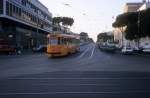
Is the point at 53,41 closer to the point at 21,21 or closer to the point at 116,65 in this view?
the point at 116,65

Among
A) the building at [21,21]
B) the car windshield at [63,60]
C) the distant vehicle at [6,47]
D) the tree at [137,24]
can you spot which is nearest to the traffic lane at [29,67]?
the car windshield at [63,60]

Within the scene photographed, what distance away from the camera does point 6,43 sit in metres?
59.1

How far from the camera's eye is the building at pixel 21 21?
7175cm

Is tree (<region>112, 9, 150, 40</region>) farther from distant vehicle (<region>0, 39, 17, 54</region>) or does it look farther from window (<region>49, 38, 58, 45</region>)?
window (<region>49, 38, 58, 45</region>)

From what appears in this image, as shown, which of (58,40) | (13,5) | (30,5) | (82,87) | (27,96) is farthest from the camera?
(30,5)

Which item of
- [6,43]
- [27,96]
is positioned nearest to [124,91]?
[27,96]

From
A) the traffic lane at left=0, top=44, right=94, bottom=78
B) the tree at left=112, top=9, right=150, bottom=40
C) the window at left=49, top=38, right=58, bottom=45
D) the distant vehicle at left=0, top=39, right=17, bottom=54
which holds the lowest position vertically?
the traffic lane at left=0, top=44, right=94, bottom=78

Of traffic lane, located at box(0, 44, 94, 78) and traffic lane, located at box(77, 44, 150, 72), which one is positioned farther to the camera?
traffic lane, located at box(77, 44, 150, 72)

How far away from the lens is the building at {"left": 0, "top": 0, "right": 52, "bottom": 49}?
7175cm

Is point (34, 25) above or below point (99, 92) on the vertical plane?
above

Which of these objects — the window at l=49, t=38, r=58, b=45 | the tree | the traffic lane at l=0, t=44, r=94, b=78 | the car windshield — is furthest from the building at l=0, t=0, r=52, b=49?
the traffic lane at l=0, t=44, r=94, b=78

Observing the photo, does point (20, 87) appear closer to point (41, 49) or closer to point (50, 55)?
point (50, 55)

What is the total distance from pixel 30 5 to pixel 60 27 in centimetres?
5295

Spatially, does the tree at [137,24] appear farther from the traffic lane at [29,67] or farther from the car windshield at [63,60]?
the traffic lane at [29,67]
